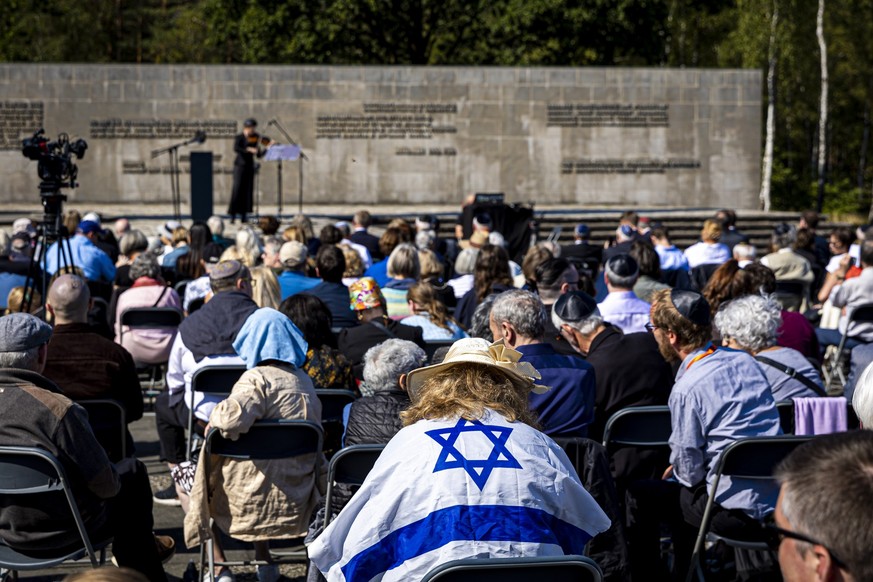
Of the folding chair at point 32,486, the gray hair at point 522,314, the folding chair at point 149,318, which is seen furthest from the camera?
the folding chair at point 149,318

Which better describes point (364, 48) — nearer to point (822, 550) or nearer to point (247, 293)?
point (247, 293)

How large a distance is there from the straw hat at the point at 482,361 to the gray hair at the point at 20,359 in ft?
6.04

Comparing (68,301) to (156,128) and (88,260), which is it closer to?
(88,260)

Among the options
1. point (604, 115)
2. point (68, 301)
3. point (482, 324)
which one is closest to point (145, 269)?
point (68, 301)

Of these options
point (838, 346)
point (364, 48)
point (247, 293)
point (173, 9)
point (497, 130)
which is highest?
point (173, 9)

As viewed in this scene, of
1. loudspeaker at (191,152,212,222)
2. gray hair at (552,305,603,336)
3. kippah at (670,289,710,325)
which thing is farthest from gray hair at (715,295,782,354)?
loudspeaker at (191,152,212,222)

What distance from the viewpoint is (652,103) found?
24.2 m

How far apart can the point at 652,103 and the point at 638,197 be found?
206cm

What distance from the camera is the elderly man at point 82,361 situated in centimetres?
570

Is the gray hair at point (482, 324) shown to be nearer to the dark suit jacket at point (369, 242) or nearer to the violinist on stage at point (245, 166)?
the dark suit jacket at point (369, 242)

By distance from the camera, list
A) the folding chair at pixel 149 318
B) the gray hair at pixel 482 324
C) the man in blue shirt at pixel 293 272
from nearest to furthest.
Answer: the gray hair at pixel 482 324 < the folding chair at pixel 149 318 < the man in blue shirt at pixel 293 272

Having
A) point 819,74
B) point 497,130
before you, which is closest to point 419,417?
point 497,130

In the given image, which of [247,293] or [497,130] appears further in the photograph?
[497,130]

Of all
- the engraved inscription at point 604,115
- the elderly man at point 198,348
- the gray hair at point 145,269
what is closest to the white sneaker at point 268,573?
the elderly man at point 198,348
